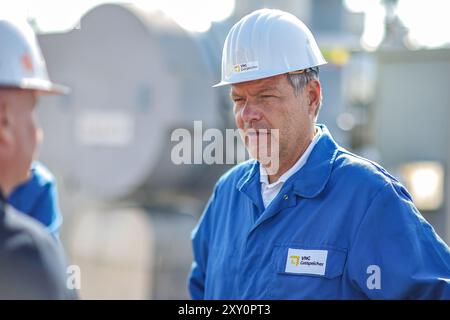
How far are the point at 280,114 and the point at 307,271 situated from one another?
53 cm

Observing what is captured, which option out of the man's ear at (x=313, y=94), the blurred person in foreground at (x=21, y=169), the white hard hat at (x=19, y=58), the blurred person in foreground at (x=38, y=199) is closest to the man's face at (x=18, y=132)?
the blurred person in foreground at (x=21, y=169)

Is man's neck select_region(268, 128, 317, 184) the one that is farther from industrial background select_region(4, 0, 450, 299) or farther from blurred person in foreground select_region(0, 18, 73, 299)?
industrial background select_region(4, 0, 450, 299)

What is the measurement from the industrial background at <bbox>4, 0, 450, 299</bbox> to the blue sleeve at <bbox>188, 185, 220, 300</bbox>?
2169 millimetres

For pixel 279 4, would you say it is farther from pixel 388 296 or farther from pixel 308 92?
pixel 388 296

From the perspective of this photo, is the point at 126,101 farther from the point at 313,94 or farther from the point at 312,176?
the point at 312,176

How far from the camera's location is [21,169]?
73.7 inches

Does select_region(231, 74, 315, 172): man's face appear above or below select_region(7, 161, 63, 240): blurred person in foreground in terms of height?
above

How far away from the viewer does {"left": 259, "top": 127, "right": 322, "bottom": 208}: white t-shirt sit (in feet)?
7.57

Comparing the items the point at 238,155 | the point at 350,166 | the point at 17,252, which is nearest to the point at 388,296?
the point at 350,166

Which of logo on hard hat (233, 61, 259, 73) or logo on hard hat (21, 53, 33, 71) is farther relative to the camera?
logo on hard hat (233, 61, 259, 73)

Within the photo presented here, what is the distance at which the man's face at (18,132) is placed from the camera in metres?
1.84

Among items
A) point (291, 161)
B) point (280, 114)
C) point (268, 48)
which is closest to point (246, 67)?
point (268, 48)

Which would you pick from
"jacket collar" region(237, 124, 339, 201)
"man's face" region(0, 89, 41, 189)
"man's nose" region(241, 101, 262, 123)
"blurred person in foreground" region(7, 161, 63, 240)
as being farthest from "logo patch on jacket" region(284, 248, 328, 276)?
"blurred person in foreground" region(7, 161, 63, 240)

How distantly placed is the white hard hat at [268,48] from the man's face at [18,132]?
72 cm
